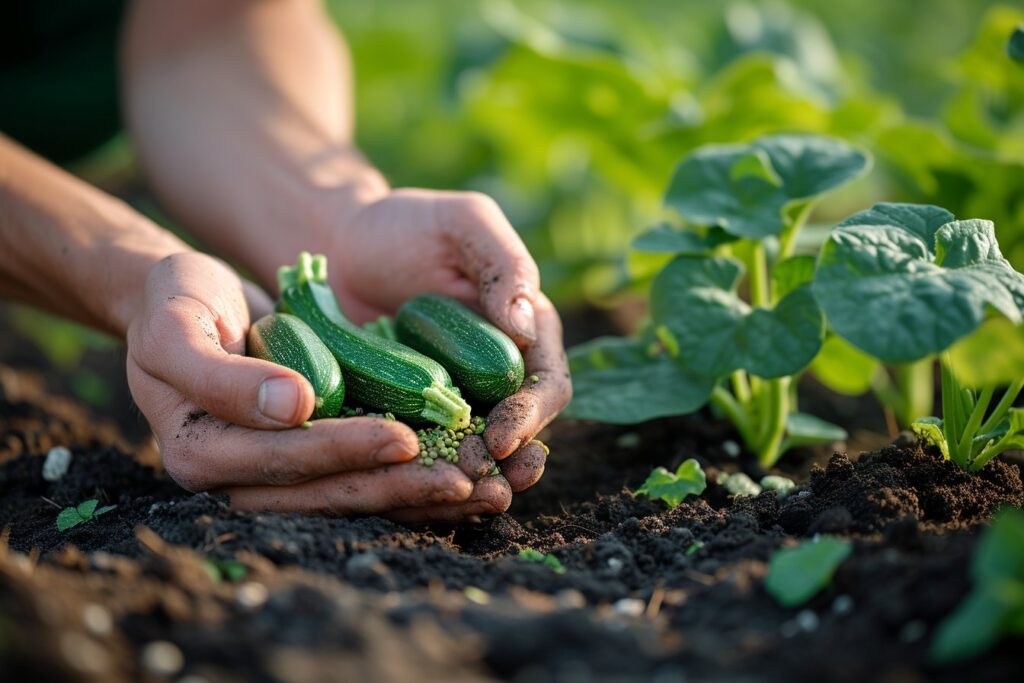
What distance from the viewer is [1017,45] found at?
9.65 ft

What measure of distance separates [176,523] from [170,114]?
8.19 ft

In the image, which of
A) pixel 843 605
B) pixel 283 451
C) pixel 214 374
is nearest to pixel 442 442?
pixel 283 451

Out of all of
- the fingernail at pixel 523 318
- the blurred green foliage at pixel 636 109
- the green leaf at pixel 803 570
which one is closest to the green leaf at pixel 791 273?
the blurred green foliage at pixel 636 109

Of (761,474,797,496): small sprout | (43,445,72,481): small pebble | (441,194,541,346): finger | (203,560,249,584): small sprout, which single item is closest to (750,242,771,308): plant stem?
(761,474,797,496): small sprout

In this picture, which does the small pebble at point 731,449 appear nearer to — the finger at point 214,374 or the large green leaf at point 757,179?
the large green leaf at point 757,179

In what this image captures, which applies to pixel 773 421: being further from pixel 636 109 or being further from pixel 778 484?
pixel 636 109

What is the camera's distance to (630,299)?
529 cm

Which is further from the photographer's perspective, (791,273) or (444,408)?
(791,273)

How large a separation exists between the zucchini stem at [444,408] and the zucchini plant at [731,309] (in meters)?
0.61

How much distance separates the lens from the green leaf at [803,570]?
1973 mm

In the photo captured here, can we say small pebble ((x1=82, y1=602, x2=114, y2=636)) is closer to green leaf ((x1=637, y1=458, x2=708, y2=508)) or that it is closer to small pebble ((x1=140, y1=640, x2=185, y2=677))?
small pebble ((x1=140, y1=640, x2=185, y2=677))

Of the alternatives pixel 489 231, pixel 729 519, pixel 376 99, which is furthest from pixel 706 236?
pixel 376 99

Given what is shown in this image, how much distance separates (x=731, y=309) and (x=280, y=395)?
1.46 meters

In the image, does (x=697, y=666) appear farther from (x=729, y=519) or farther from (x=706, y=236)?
(x=706, y=236)
